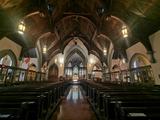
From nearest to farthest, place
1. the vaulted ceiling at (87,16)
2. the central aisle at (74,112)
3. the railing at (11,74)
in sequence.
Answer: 1. the central aisle at (74,112)
2. the railing at (11,74)
3. the vaulted ceiling at (87,16)

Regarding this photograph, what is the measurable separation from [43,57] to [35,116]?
1410 cm

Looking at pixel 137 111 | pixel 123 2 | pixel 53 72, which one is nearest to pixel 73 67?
pixel 53 72

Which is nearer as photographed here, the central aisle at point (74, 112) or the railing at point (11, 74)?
the central aisle at point (74, 112)

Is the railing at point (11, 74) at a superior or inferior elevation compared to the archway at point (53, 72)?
inferior

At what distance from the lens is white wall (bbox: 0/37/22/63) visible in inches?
344

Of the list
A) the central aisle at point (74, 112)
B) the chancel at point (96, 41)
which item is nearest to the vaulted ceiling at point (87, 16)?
the chancel at point (96, 41)

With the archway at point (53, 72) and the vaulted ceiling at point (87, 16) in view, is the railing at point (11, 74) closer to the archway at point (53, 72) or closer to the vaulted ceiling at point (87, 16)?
the vaulted ceiling at point (87, 16)

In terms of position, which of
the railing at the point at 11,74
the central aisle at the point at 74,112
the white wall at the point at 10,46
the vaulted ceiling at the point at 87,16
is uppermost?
the vaulted ceiling at the point at 87,16

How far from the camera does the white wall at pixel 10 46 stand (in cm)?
874

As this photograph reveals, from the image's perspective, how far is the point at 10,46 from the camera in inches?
376

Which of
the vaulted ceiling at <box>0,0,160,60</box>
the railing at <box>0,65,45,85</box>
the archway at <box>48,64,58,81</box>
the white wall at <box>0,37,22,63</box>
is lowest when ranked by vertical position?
the railing at <box>0,65,45,85</box>

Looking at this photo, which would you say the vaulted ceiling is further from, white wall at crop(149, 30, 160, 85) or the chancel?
white wall at crop(149, 30, 160, 85)

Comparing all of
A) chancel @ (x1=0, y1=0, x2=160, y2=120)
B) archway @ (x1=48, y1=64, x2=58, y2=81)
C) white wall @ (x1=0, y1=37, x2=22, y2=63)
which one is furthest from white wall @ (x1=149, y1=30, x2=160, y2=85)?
archway @ (x1=48, y1=64, x2=58, y2=81)

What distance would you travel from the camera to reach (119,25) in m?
11.0
